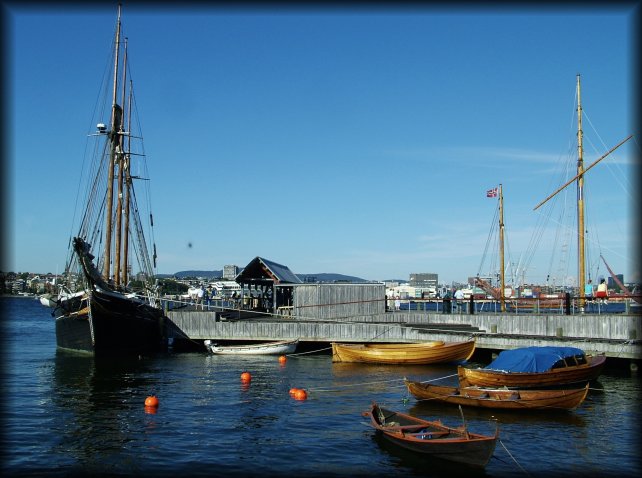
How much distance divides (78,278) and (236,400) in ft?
92.3

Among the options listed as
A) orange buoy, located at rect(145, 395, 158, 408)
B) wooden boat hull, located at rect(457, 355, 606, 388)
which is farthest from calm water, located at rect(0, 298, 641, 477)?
wooden boat hull, located at rect(457, 355, 606, 388)

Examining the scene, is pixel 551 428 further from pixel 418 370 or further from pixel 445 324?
pixel 445 324

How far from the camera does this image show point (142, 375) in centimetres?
3453

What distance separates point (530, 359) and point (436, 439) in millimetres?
10875

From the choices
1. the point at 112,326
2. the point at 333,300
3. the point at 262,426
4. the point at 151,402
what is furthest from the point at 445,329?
the point at 112,326

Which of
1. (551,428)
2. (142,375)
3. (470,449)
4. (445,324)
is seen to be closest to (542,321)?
(445,324)

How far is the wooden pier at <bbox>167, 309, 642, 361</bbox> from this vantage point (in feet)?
115

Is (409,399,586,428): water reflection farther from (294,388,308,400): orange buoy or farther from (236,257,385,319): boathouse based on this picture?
(236,257,385,319): boathouse

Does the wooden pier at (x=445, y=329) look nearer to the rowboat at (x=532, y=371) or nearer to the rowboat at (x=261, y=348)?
the rowboat at (x=261, y=348)

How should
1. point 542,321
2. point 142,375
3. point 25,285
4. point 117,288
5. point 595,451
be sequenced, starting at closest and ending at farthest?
point 595,451, point 142,375, point 542,321, point 117,288, point 25,285

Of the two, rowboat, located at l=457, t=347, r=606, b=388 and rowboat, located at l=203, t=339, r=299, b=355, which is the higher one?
rowboat, located at l=457, t=347, r=606, b=388

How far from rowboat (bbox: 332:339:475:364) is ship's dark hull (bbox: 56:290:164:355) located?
1701 cm

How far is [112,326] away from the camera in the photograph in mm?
42750

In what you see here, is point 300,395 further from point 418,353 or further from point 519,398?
point 418,353
